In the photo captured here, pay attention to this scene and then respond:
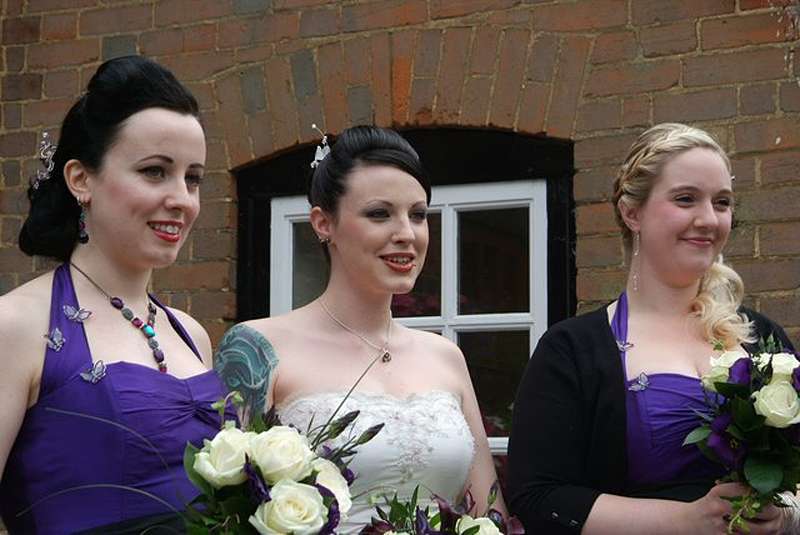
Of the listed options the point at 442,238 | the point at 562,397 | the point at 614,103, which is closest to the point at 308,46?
the point at 442,238

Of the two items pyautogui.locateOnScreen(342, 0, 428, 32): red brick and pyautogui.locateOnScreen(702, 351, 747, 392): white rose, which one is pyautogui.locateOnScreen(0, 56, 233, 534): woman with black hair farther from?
pyautogui.locateOnScreen(342, 0, 428, 32): red brick

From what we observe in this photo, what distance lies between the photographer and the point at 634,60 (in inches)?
193

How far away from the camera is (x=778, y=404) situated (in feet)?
9.80

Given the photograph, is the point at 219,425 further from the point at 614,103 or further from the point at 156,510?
the point at 614,103

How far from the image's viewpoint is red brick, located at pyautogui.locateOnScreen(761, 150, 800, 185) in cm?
464

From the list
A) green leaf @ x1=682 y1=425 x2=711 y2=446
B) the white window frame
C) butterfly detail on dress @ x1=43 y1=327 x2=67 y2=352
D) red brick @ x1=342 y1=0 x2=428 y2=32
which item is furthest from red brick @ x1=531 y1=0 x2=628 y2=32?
butterfly detail on dress @ x1=43 y1=327 x2=67 y2=352

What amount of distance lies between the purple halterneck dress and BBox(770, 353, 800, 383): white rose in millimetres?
308

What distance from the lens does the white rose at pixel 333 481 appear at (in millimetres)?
2414

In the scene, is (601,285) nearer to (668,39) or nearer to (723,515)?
(668,39)

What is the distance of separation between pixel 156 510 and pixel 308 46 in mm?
2939

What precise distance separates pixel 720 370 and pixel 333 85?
2610 mm

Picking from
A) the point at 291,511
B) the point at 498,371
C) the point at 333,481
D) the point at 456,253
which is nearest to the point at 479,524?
the point at 333,481

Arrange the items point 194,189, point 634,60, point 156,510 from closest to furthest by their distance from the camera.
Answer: point 156,510, point 194,189, point 634,60

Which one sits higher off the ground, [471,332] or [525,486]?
[471,332]
